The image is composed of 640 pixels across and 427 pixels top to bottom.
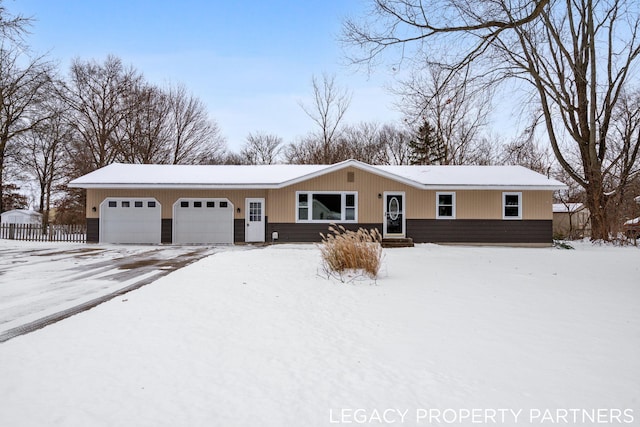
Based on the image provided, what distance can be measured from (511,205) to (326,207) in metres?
8.17

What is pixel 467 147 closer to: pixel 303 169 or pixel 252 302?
pixel 303 169

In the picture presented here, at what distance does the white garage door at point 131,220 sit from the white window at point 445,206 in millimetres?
12232

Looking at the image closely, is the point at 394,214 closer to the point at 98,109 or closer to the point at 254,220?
the point at 254,220

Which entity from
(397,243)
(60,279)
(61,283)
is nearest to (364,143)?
(397,243)

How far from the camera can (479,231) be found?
16.6m

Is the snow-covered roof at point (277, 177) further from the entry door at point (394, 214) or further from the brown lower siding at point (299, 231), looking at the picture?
the brown lower siding at point (299, 231)

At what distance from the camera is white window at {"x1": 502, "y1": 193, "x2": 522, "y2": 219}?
656 inches

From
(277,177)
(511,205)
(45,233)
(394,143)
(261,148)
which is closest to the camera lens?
(511,205)

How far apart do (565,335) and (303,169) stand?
15704 millimetres

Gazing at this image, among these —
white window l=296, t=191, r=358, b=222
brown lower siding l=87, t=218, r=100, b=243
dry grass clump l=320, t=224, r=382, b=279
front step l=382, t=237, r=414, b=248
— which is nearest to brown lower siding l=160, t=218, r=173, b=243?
brown lower siding l=87, t=218, r=100, b=243

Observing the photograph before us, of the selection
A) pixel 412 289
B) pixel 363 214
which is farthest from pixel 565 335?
pixel 363 214

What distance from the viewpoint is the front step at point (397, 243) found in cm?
1492

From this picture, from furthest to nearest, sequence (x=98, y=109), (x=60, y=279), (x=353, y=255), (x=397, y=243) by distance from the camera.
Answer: (x=98, y=109)
(x=397, y=243)
(x=353, y=255)
(x=60, y=279)

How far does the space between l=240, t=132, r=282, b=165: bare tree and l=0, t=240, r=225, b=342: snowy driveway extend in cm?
2682
